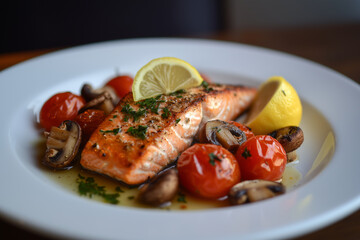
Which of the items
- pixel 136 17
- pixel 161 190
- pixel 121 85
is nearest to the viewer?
pixel 161 190

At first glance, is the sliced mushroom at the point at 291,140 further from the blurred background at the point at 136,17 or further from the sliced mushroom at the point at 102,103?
the blurred background at the point at 136,17

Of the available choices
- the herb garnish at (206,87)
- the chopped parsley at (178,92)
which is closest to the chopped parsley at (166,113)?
the chopped parsley at (178,92)

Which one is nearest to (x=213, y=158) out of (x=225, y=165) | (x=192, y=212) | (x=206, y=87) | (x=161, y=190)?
(x=225, y=165)

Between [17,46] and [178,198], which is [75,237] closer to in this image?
[178,198]

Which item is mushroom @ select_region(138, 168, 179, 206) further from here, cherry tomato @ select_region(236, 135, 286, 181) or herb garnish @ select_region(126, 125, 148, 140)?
cherry tomato @ select_region(236, 135, 286, 181)

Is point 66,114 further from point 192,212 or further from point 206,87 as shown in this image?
point 192,212

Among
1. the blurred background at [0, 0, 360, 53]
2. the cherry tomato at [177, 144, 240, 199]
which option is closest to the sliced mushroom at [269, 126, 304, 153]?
the cherry tomato at [177, 144, 240, 199]

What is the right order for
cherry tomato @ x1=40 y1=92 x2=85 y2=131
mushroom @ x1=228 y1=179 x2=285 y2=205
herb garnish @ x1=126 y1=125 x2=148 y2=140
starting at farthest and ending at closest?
cherry tomato @ x1=40 y1=92 x2=85 y2=131, herb garnish @ x1=126 y1=125 x2=148 y2=140, mushroom @ x1=228 y1=179 x2=285 y2=205
